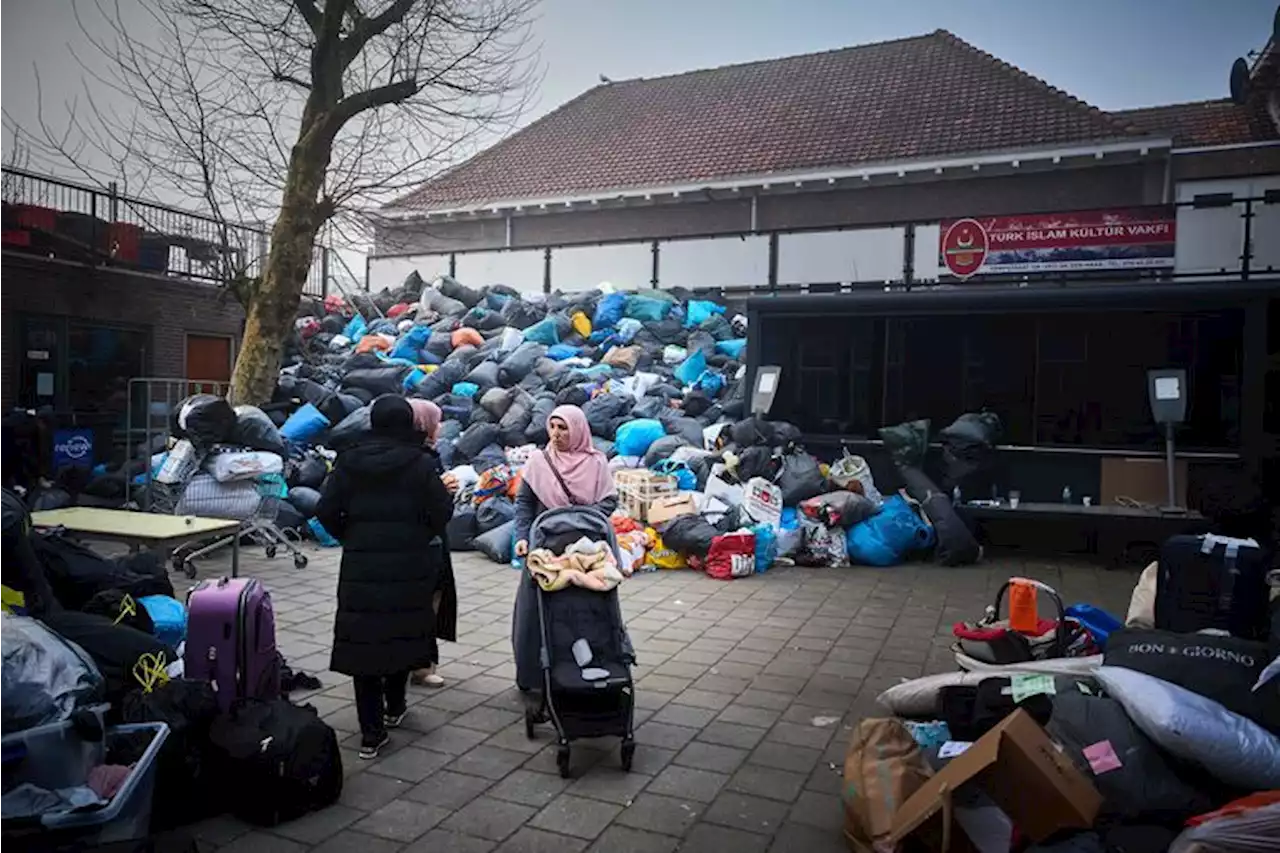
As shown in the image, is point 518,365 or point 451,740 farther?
point 518,365

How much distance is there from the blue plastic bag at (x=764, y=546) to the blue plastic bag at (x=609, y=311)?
22.0 feet

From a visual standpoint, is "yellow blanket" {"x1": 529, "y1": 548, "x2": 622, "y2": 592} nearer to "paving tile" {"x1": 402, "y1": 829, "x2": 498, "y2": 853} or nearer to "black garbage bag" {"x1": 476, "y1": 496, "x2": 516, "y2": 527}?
"paving tile" {"x1": 402, "y1": 829, "x2": 498, "y2": 853}

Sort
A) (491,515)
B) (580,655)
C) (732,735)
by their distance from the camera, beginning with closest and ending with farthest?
1. (580,655)
2. (732,735)
3. (491,515)

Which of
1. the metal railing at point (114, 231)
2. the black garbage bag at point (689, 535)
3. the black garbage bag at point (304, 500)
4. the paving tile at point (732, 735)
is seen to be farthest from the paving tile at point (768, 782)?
the metal railing at point (114, 231)

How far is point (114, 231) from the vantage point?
13.5 m

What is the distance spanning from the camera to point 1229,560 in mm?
3904

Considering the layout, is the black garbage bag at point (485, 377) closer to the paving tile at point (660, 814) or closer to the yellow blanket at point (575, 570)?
the yellow blanket at point (575, 570)

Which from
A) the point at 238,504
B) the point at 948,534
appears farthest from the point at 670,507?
the point at 238,504

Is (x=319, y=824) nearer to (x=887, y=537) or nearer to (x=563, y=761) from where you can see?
(x=563, y=761)

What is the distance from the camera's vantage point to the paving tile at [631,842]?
120 inches

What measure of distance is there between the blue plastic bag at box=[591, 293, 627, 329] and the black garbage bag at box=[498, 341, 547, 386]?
6.42ft

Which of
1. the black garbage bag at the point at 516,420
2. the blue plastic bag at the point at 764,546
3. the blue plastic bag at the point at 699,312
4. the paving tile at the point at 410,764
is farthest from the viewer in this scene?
the blue plastic bag at the point at 699,312

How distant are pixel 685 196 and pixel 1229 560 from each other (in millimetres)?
15941

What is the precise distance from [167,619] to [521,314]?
34.2 feet
